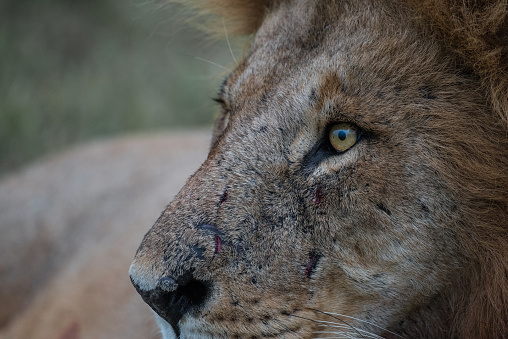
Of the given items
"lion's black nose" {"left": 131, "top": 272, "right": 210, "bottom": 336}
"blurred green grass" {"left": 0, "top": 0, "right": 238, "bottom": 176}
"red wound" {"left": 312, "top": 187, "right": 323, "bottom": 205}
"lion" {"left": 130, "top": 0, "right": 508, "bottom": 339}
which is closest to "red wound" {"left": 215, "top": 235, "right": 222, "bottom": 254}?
"lion" {"left": 130, "top": 0, "right": 508, "bottom": 339}

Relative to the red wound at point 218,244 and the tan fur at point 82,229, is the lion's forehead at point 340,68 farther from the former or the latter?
the tan fur at point 82,229

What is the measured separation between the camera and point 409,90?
196 cm

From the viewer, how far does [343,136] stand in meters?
2.01

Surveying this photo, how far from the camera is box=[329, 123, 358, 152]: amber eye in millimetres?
1995

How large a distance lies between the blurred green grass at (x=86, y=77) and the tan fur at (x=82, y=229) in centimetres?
147

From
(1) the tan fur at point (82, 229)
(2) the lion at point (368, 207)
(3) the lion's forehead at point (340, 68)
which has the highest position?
(1) the tan fur at point (82, 229)

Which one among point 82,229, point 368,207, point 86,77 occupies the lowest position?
Result: point 368,207

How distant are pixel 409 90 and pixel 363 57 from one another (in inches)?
7.0

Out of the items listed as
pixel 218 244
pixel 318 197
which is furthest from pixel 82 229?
pixel 318 197

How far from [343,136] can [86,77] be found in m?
6.21

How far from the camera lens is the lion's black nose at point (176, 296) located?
1846 millimetres

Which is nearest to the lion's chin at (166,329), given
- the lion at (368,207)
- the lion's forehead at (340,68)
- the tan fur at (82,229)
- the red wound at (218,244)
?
the lion at (368,207)

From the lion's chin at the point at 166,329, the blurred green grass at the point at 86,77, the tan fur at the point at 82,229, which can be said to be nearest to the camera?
the lion's chin at the point at 166,329

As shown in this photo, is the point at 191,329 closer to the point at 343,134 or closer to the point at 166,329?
the point at 166,329
